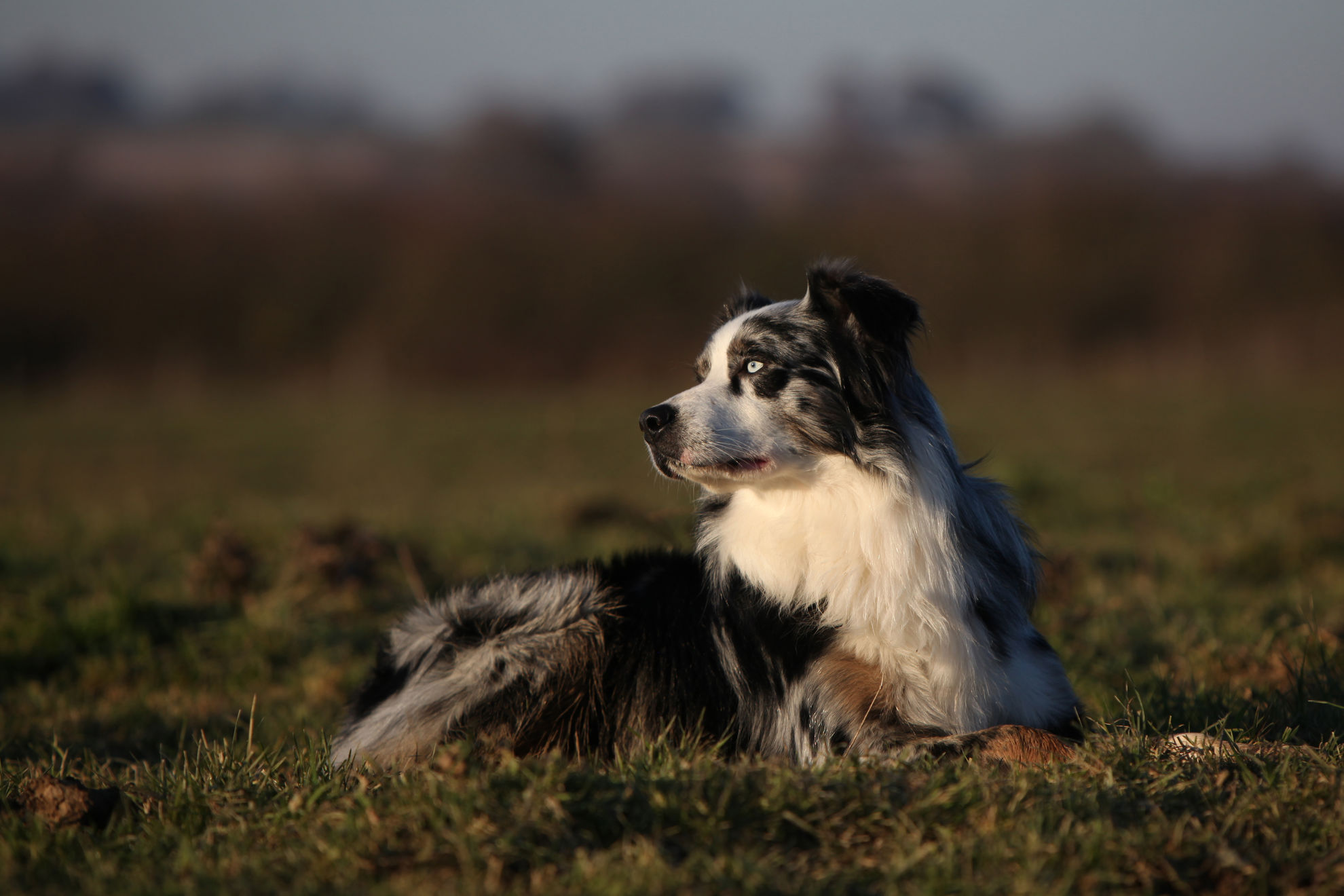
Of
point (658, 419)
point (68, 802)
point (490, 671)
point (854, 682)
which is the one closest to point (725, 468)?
point (658, 419)

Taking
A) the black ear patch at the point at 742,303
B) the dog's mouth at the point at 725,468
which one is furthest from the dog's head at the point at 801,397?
the black ear patch at the point at 742,303

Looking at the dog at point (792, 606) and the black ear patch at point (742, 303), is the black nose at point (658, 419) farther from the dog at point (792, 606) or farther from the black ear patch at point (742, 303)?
the black ear patch at point (742, 303)

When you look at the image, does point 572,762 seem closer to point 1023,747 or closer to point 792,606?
point 792,606

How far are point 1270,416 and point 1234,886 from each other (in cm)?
1896

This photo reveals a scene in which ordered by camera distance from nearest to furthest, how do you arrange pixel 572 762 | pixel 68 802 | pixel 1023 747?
pixel 68 802, pixel 1023 747, pixel 572 762

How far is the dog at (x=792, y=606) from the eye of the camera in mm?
3383

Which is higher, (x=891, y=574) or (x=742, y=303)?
(x=742, y=303)

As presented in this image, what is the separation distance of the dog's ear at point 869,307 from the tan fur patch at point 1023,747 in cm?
132

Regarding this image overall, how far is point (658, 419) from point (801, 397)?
51cm

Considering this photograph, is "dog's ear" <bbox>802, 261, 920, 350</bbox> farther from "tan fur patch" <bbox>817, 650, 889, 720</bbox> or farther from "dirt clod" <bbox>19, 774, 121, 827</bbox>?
"dirt clod" <bbox>19, 774, 121, 827</bbox>

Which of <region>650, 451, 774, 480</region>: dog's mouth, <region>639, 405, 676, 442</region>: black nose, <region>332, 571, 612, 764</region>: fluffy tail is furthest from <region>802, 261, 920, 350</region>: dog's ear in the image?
<region>332, 571, 612, 764</region>: fluffy tail

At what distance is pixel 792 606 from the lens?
138 inches

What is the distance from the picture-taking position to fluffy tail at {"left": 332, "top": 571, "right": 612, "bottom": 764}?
3600 millimetres

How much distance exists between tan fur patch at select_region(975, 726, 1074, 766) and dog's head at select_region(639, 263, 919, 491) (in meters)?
1.03
